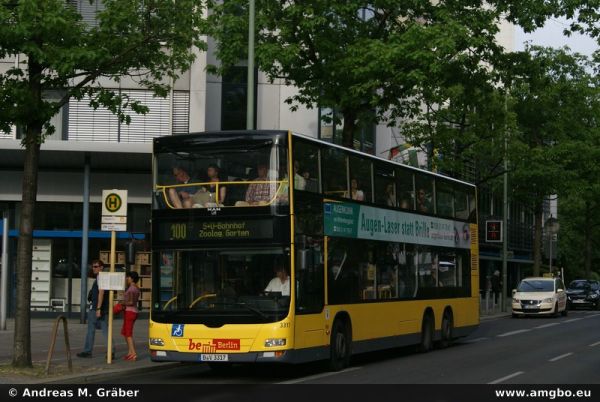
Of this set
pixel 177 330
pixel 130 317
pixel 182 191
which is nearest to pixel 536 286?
pixel 130 317

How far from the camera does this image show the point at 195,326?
15211mm

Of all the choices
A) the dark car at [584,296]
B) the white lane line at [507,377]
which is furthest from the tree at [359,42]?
the dark car at [584,296]

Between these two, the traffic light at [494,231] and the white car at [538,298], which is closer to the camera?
the white car at [538,298]

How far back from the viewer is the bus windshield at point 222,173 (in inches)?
598

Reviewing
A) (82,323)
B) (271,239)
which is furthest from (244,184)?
(82,323)

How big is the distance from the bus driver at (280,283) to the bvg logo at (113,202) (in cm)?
423

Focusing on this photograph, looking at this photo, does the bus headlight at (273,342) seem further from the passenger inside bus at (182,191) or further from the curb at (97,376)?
the curb at (97,376)

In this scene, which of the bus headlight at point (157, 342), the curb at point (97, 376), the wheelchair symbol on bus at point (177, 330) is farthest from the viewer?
the bus headlight at point (157, 342)

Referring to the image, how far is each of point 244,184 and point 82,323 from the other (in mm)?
16311

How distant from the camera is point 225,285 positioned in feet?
50.0

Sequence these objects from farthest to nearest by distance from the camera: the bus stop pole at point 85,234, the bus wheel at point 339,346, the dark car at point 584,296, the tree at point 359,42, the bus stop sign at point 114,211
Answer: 1. the dark car at point 584,296
2. the bus stop pole at point 85,234
3. the tree at point 359,42
4. the bus stop sign at point 114,211
5. the bus wheel at point 339,346

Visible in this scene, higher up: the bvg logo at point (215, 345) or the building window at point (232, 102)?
the building window at point (232, 102)

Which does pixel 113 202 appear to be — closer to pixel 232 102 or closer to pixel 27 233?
pixel 27 233
